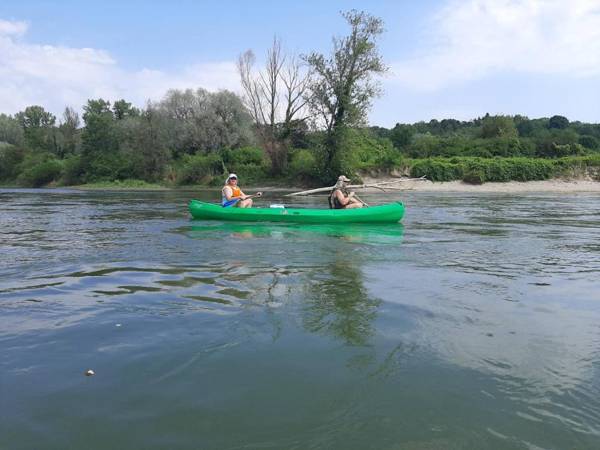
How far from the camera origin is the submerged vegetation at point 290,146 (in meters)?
33.5

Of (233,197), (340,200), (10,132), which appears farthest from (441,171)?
(10,132)

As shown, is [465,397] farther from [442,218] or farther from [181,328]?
[442,218]

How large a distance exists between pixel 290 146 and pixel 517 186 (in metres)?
16.1

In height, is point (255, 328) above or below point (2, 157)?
below

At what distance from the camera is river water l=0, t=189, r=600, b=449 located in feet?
8.78

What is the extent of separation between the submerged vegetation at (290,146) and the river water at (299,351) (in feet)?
88.0

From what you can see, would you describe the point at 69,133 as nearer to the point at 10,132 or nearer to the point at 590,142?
the point at 10,132

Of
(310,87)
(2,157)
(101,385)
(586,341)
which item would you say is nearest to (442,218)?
(586,341)

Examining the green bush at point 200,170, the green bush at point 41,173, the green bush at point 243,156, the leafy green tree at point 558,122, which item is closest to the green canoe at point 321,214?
the green bush at point 243,156

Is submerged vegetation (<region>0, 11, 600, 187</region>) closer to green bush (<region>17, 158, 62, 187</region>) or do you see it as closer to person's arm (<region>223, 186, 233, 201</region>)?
green bush (<region>17, 158, 62, 187</region>)

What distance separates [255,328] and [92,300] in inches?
76.3

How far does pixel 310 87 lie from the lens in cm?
3528

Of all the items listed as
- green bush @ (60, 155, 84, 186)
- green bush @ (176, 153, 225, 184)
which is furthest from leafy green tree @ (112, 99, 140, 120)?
green bush @ (176, 153, 225, 184)

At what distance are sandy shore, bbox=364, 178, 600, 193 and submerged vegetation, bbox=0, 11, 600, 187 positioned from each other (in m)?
0.58
